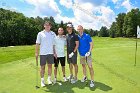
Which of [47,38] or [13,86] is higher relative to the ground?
[47,38]

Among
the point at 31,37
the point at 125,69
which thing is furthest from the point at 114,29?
the point at 125,69

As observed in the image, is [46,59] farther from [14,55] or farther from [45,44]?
[14,55]

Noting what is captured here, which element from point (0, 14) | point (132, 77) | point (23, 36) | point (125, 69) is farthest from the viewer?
point (0, 14)

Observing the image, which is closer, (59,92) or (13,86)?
(59,92)

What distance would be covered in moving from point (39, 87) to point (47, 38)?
1685 mm

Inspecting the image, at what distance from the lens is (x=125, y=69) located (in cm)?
1255

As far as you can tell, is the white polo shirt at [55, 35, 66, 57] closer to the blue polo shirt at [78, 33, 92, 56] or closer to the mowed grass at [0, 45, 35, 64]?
the blue polo shirt at [78, 33, 92, 56]

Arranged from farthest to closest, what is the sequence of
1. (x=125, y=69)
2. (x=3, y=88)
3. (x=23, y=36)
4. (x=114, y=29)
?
1. (x=114, y=29)
2. (x=23, y=36)
3. (x=125, y=69)
4. (x=3, y=88)

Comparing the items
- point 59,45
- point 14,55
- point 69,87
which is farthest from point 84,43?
point 14,55

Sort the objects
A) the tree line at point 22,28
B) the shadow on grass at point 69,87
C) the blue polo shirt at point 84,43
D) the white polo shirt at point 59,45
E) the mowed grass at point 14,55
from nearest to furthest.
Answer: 1. the shadow on grass at point 69,87
2. the blue polo shirt at point 84,43
3. the white polo shirt at point 59,45
4. the mowed grass at point 14,55
5. the tree line at point 22,28

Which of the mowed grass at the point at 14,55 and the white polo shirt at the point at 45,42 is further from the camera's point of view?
the mowed grass at the point at 14,55

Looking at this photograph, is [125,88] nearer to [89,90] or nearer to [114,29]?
[89,90]

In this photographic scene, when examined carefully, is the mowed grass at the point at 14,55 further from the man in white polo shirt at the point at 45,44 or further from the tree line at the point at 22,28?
the tree line at the point at 22,28

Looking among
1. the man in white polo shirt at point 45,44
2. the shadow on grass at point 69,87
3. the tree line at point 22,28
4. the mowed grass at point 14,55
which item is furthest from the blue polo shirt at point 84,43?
the tree line at point 22,28
